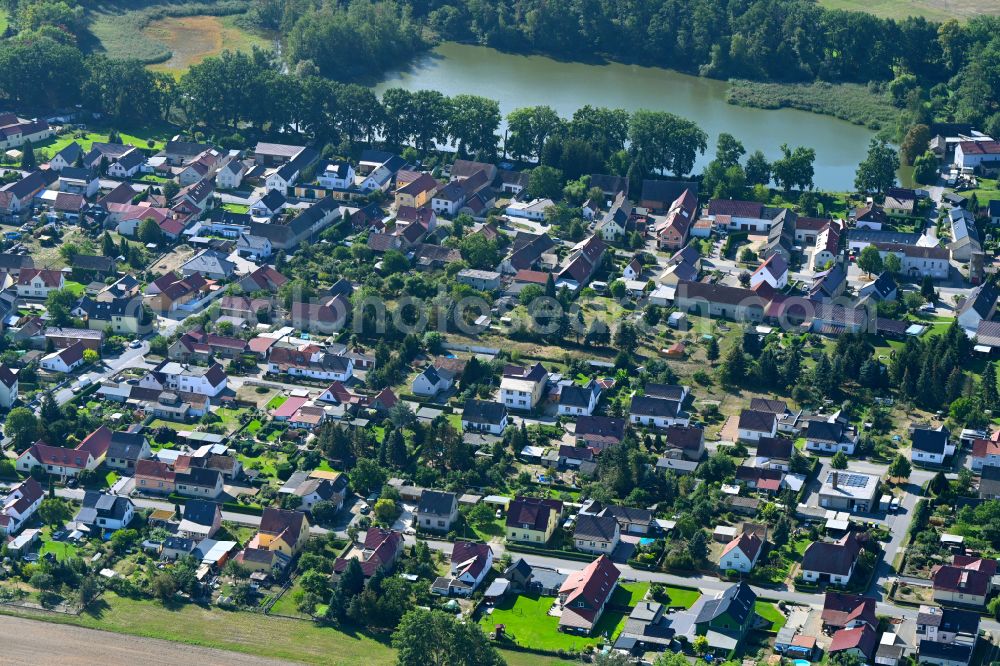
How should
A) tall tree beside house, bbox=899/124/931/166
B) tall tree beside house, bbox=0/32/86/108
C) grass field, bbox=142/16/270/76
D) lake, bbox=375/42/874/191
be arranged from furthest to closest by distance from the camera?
grass field, bbox=142/16/270/76, tall tree beside house, bbox=0/32/86/108, lake, bbox=375/42/874/191, tall tree beside house, bbox=899/124/931/166

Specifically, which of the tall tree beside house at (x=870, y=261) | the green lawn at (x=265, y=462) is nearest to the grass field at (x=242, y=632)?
the green lawn at (x=265, y=462)

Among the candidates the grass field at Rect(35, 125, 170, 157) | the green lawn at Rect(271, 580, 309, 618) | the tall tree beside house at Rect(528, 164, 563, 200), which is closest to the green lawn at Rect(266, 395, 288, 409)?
the green lawn at Rect(271, 580, 309, 618)

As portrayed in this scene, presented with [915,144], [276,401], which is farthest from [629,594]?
[915,144]

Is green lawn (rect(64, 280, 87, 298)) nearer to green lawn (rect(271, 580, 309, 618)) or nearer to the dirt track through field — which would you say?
the dirt track through field

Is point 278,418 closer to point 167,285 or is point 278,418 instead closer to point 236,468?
point 236,468

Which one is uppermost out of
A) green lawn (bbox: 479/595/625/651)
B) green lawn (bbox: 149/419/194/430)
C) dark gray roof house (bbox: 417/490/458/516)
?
dark gray roof house (bbox: 417/490/458/516)

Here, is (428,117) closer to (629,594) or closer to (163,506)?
(163,506)

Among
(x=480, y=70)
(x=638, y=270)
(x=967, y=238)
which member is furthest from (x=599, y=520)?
(x=480, y=70)
